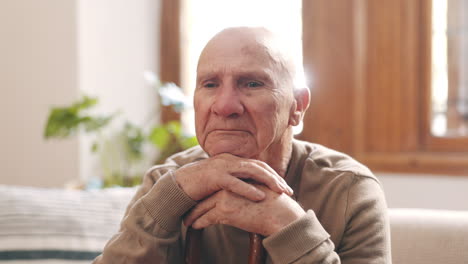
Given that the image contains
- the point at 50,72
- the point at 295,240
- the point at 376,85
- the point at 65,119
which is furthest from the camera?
the point at 50,72

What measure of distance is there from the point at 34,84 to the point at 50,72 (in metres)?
0.14

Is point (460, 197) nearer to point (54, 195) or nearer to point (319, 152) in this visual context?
point (319, 152)

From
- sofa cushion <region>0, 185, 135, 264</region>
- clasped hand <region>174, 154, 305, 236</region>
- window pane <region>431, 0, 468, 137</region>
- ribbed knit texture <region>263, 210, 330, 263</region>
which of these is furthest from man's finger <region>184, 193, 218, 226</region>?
window pane <region>431, 0, 468, 137</region>

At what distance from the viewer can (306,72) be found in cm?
280

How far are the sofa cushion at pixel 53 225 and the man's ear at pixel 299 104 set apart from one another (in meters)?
0.61

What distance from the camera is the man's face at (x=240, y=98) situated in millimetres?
1018

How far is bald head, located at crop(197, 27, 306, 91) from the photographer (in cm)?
103

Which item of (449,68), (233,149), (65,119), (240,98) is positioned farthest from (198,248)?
(449,68)

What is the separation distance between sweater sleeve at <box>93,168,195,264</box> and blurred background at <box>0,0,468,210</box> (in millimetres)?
1586

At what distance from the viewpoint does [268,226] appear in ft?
3.18

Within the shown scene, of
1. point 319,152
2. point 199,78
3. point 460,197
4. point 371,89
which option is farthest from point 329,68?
point 199,78

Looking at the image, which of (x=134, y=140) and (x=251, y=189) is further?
(x=134, y=140)

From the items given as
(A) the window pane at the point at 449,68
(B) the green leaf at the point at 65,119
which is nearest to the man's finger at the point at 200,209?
(B) the green leaf at the point at 65,119

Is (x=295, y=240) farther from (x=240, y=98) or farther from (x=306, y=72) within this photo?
(x=306, y=72)
